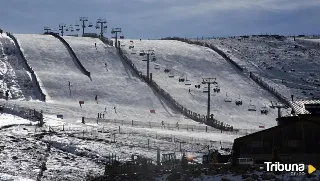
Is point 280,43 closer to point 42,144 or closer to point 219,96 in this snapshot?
point 219,96

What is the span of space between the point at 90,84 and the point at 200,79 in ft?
65.4

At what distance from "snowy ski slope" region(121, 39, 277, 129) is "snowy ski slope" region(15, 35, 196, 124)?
422cm

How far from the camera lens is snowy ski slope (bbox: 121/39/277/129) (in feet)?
261

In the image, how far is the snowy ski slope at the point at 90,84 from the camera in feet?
235

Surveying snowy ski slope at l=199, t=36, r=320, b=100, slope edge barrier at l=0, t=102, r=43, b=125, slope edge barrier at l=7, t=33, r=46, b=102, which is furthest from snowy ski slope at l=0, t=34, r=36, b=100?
snowy ski slope at l=199, t=36, r=320, b=100

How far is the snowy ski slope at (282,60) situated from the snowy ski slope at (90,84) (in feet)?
78.4

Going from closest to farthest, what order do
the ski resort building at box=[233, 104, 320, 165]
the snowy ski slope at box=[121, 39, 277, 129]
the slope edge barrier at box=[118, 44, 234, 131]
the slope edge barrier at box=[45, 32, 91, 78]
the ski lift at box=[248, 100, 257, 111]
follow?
the ski resort building at box=[233, 104, 320, 165] < the slope edge barrier at box=[118, 44, 234, 131] < the snowy ski slope at box=[121, 39, 277, 129] < the ski lift at box=[248, 100, 257, 111] < the slope edge barrier at box=[45, 32, 91, 78]

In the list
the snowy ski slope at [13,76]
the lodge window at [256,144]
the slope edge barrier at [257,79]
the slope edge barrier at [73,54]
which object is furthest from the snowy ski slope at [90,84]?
the lodge window at [256,144]

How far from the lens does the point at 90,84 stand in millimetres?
85750

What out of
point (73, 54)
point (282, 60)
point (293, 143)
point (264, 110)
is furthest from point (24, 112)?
point (282, 60)

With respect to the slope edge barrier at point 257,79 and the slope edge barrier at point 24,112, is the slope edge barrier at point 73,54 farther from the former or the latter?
the slope edge barrier at point 24,112

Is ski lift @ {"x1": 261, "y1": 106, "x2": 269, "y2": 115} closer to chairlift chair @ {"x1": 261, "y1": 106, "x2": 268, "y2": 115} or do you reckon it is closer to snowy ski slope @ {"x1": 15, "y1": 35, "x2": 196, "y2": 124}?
chairlift chair @ {"x1": 261, "y1": 106, "x2": 268, "y2": 115}

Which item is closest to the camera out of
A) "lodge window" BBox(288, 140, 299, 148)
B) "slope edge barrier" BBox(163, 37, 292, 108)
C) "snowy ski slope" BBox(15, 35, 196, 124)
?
"lodge window" BBox(288, 140, 299, 148)

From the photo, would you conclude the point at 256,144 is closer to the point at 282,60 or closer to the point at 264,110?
the point at 264,110
